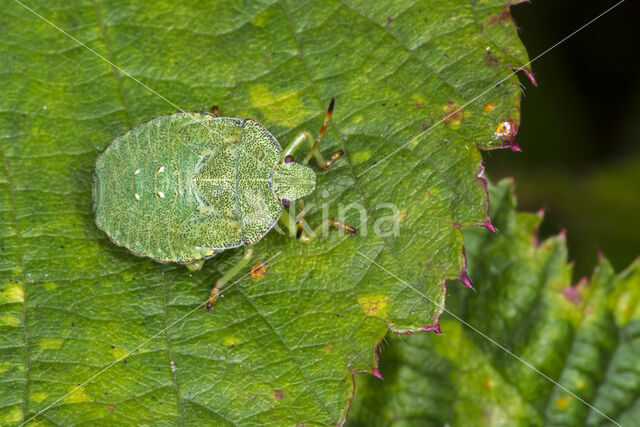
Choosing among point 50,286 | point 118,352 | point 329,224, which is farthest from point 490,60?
point 50,286

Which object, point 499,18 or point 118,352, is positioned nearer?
A: point 118,352

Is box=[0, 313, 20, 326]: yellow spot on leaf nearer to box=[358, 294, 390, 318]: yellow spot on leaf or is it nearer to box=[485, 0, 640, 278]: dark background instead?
box=[358, 294, 390, 318]: yellow spot on leaf

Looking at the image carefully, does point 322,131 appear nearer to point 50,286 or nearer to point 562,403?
point 50,286

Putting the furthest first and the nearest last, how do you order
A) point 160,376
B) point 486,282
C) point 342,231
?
1. point 486,282
2. point 342,231
3. point 160,376

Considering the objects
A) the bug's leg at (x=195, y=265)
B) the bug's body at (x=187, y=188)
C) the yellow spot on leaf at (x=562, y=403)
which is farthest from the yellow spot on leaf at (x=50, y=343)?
the yellow spot on leaf at (x=562, y=403)

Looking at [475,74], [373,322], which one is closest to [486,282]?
[373,322]

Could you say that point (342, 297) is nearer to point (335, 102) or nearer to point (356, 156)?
point (356, 156)

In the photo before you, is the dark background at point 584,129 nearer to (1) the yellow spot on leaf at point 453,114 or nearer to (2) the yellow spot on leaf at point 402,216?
(1) the yellow spot on leaf at point 453,114
